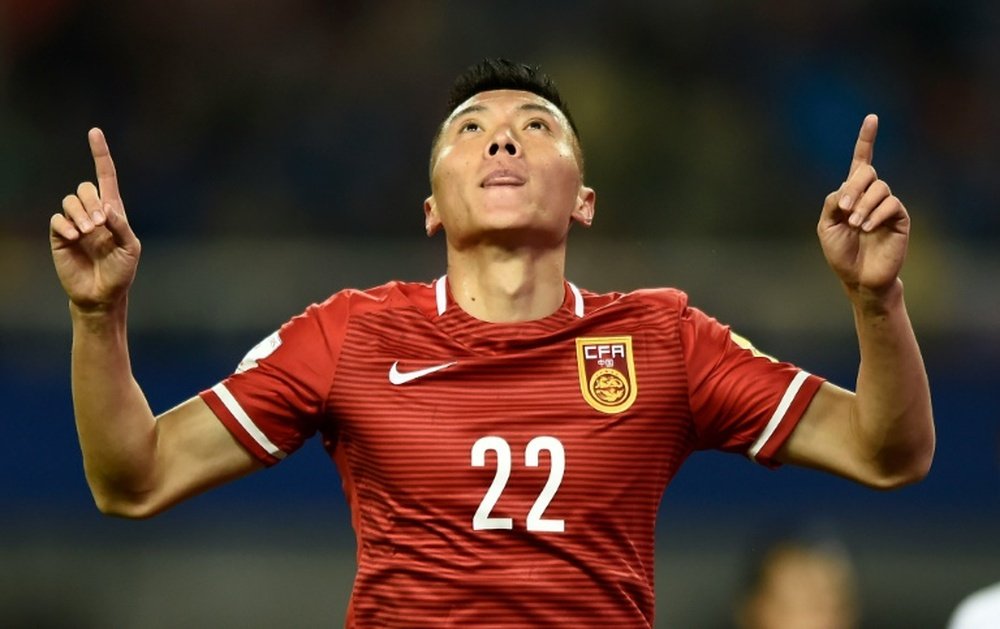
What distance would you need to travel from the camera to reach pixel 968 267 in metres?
8.62

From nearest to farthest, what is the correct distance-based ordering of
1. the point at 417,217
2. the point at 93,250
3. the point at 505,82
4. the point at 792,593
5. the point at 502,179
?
the point at 93,250 < the point at 502,179 < the point at 505,82 < the point at 792,593 < the point at 417,217

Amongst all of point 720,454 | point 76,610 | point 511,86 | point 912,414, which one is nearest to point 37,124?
point 76,610

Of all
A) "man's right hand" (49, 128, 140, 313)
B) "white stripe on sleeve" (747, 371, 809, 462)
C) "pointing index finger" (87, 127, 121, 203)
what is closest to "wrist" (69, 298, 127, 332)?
"man's right hand" (49, 128, 140, 313)

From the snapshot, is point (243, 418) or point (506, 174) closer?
point (243, 418)

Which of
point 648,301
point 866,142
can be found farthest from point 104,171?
point 866,142

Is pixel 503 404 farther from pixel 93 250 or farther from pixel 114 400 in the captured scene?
pixel 93 250

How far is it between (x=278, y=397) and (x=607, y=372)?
2.43 feet

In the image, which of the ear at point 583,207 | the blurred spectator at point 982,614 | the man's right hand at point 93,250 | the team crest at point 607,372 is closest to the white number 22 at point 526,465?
the team crest at point 607,372

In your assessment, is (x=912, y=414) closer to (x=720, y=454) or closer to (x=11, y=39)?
(x=720, y=454)

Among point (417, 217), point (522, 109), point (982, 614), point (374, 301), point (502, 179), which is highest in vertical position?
point (522, 109)

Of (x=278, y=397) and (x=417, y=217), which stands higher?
(x=278, y=397)

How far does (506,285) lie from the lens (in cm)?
424

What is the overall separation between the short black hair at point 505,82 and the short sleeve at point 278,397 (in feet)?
2.91

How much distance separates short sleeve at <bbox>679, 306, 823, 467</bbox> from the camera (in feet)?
13.3
